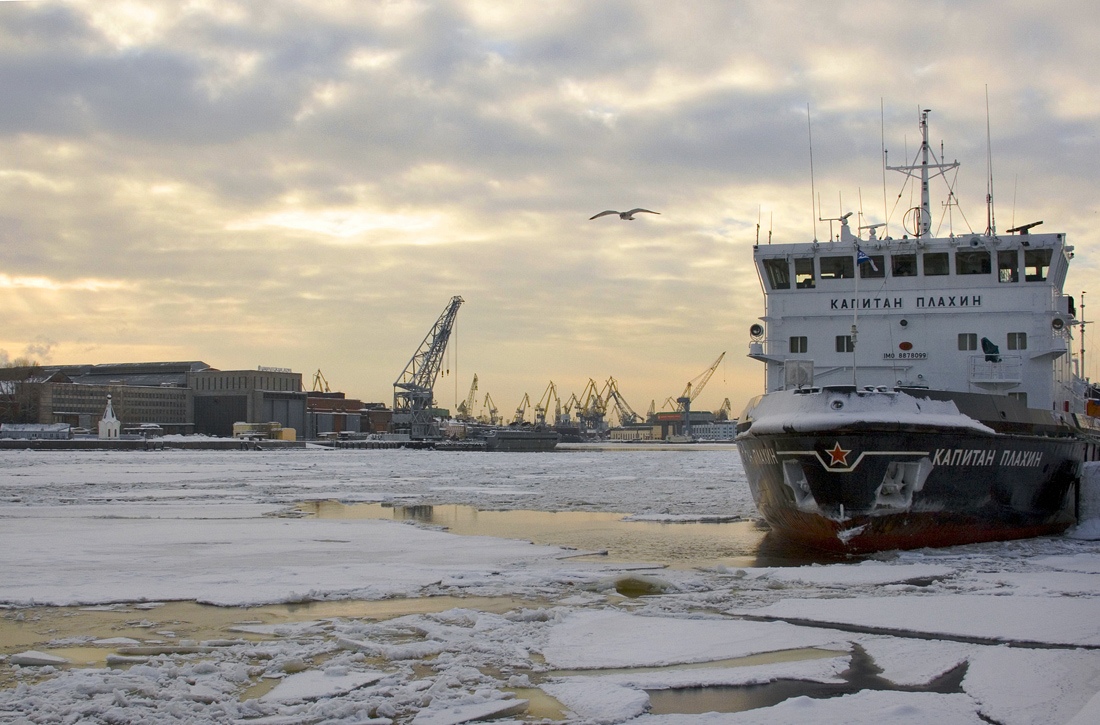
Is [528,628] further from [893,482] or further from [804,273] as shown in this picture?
[804,273]

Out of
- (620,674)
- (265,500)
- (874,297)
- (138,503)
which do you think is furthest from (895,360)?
(138,503)

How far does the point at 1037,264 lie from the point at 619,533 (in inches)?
439

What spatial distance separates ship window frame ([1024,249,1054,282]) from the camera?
21.2 metres

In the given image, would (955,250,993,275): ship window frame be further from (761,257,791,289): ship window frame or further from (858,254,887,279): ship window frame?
(761,257,791,289): ship window frame

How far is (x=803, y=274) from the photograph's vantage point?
74.8ft

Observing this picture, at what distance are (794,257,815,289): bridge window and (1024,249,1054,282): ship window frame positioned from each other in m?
4.62

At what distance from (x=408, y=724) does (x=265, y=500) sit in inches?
924

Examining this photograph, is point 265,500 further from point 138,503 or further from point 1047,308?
point 1047,308

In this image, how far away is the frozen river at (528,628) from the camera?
7.32 metres

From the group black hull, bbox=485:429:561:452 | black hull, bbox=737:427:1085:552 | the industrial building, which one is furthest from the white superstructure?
the industrial building

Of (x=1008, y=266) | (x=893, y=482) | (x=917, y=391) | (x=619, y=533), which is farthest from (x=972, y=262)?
(x=619, y=533)

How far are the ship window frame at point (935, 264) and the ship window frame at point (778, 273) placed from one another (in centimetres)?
304

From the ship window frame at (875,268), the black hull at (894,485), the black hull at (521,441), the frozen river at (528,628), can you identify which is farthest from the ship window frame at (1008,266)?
the black hull at (521,441)

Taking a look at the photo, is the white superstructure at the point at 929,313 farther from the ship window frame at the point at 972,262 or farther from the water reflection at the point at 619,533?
the water reflection at the point at 619,533
